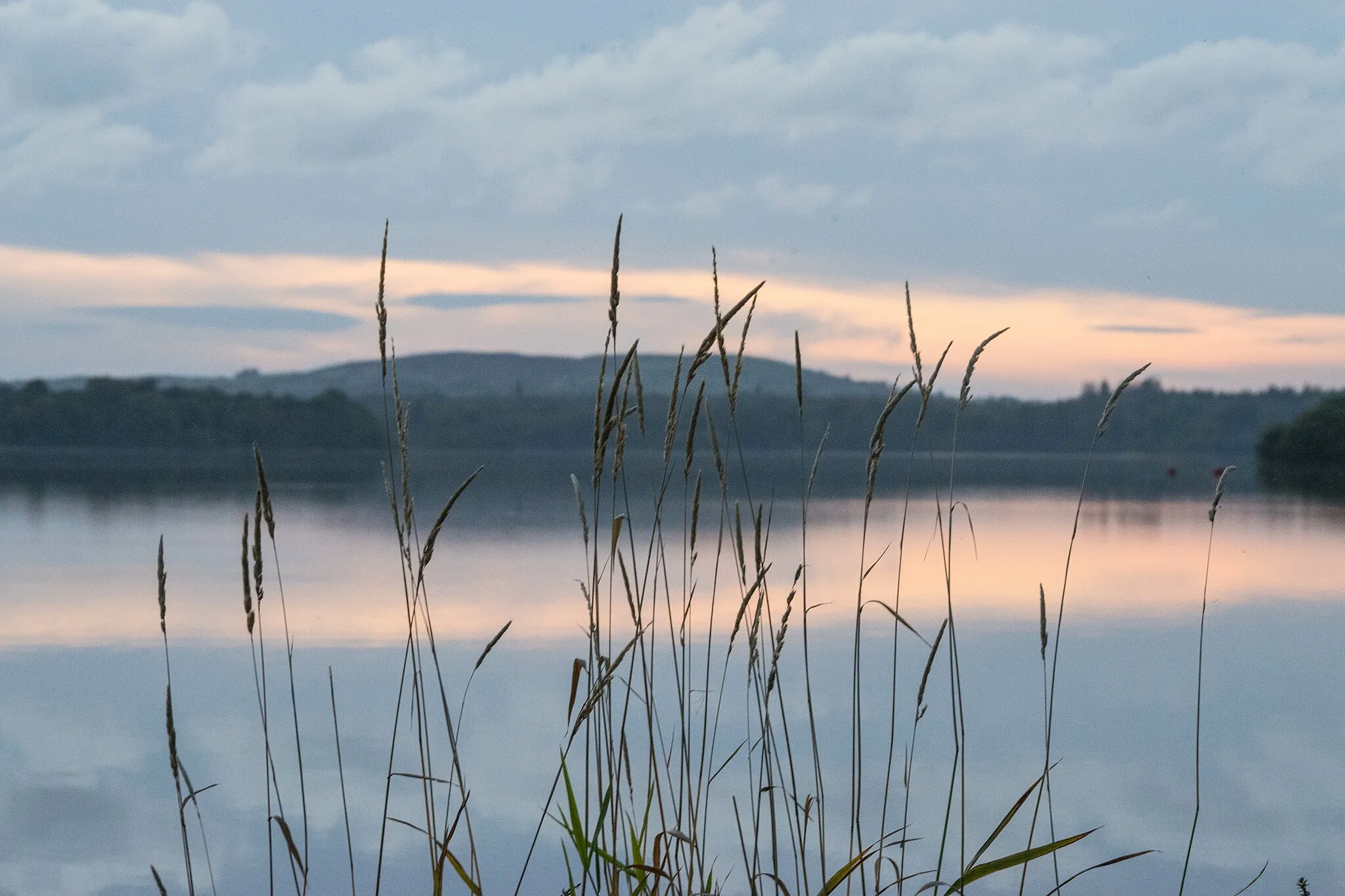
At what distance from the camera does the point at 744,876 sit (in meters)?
3.29

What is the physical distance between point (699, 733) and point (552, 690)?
117 centimetres

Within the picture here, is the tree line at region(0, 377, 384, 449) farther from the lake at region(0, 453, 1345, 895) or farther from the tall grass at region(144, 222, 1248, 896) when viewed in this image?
the tall grass at region(144, 222, 1248, 896)

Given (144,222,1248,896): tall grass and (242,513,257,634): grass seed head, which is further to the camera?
(144,222,1248,896): tall grass

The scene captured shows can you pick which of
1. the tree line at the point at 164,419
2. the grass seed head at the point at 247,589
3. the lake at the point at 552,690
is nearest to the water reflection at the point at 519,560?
the lake at the point at 552,690

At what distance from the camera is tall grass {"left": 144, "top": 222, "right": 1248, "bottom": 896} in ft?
5.67

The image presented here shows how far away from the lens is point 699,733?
4.09 m

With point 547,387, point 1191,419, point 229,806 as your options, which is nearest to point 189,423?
point 1191,419

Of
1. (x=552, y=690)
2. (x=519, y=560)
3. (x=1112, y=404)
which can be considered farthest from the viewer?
(x=519, y=560)

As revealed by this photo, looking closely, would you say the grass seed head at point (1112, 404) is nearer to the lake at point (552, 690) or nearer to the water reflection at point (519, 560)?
the lake at point (552, 690)

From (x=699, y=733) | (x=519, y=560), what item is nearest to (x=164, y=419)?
(x=519, y=560)

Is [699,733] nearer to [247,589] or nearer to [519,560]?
[247,589]

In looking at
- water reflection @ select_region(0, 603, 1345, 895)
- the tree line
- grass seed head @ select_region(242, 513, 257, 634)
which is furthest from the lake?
Result: the tree line

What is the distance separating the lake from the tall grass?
7 cm

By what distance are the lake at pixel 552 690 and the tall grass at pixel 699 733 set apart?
0.07m
